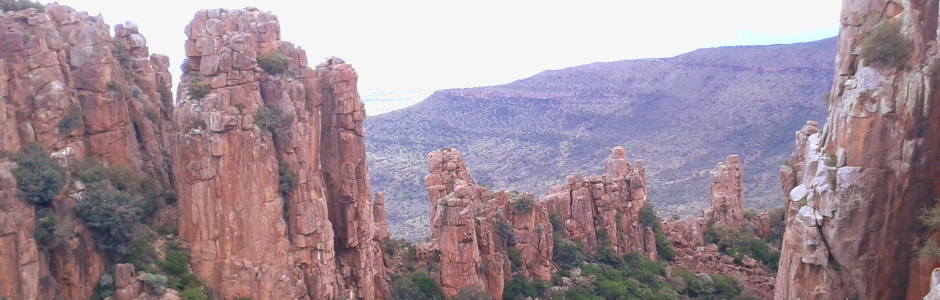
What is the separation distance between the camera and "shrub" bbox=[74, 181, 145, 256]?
28578mm

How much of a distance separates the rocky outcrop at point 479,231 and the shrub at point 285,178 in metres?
7.99

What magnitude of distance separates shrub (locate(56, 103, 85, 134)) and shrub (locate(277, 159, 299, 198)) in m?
6.76

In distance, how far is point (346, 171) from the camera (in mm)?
35562

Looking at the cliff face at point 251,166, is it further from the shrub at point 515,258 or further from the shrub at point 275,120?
the shrub at point 515,258

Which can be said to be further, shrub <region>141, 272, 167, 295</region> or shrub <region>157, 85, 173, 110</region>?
shrub <region>157, 85, 173, 110</region>

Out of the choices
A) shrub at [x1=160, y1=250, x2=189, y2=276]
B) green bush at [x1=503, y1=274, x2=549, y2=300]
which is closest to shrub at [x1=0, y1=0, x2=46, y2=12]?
shrub at [x1=160, y1=250, x2=189, y2=276]

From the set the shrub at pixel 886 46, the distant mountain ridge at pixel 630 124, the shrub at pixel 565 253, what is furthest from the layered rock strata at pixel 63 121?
the distant mountain ridge at pixel 630 124

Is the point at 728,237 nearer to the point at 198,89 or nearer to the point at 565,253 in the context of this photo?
the point at 565,253

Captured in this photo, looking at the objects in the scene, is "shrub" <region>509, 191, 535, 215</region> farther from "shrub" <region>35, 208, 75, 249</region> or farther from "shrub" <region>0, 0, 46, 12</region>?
"shrub" <region>0, 0, 46, 12</region>

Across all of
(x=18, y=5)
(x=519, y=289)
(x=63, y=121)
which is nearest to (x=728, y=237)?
(x=519, y=289)

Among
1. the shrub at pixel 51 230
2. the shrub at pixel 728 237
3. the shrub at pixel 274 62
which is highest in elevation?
the shrub at pixel 274 62

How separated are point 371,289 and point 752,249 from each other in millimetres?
26310

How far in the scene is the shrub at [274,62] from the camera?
32.5 m

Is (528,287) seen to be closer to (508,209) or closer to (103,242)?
(508,209)
